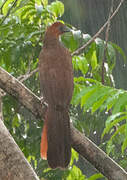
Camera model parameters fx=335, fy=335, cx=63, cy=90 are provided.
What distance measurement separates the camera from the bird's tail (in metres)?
0.85

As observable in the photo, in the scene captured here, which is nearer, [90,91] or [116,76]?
[90,91]

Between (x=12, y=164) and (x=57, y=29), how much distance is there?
499 millimetres

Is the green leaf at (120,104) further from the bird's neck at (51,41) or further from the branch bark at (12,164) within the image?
the bird's neck at (51,41)

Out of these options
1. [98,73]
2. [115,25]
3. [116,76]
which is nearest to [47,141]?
[98,73]

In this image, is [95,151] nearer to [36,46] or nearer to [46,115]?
[46,115]

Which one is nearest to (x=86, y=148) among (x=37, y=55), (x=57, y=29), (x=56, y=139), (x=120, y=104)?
(x=56, y=139)

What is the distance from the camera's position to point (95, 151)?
994 millimetres

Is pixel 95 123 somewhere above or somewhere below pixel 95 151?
below

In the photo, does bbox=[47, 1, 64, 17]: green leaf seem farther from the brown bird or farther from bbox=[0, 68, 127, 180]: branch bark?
bbox=[0, 68, 127, 180]: branch bark

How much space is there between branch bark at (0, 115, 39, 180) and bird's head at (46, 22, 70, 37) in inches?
15.6

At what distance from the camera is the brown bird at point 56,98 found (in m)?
0.86

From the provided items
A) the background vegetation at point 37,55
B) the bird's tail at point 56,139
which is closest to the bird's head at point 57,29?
the background vegetation at point 37,55

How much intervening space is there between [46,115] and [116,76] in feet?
5.43

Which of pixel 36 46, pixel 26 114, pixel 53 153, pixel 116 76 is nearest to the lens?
pixel 53 153
